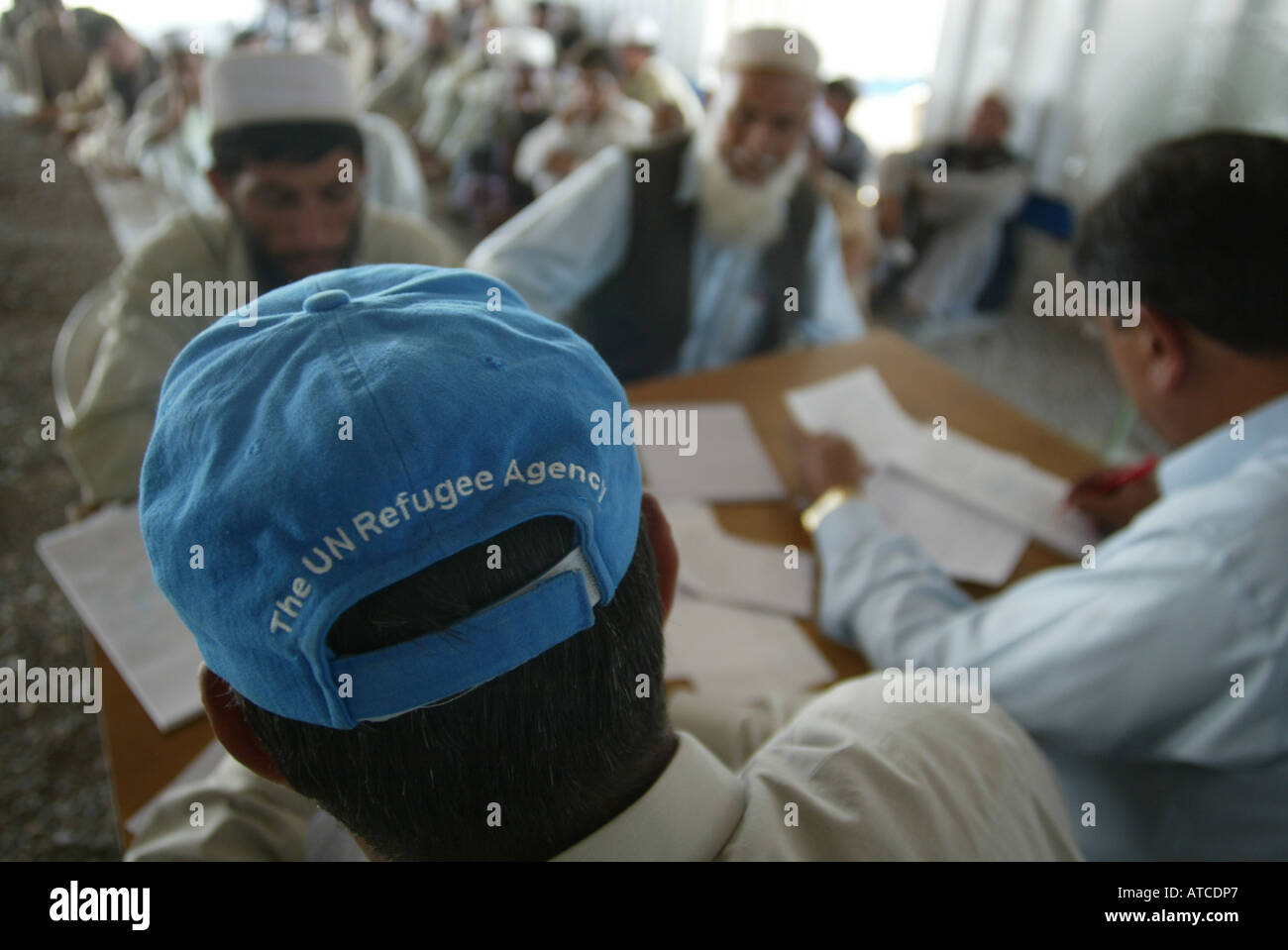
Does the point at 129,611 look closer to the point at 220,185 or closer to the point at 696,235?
the point at 220,185

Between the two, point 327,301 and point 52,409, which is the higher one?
point 327,301

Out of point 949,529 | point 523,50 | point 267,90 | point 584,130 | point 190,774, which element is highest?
point 523,50

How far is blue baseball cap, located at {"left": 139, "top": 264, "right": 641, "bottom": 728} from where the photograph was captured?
1.26 feet

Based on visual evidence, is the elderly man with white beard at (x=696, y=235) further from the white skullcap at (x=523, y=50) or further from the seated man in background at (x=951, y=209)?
the white skullcap at (x=523, y=50)

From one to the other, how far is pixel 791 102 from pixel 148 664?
174 centimetres

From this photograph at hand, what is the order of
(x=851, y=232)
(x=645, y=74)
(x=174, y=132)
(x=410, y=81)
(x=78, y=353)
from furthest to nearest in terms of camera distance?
(x=410, y=81) < (x=645, y=74) < (x=174, y=132) < (x=851, y=232) < (x=78, y=353)

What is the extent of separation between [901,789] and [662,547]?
25cm

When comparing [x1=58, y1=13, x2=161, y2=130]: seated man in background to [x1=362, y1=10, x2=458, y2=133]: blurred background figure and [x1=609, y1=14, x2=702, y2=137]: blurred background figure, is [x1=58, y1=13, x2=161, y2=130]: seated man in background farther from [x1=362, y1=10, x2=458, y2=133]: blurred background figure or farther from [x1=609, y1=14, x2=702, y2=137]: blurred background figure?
[x1=609, y1=14, x2=702, y2=137]: blurred background figure

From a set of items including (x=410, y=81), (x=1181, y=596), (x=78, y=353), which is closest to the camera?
(x=1181, y=596)

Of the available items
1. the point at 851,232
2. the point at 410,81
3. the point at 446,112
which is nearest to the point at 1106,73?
the point at 851,232

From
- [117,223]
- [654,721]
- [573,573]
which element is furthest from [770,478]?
[117,223]

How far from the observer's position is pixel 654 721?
544 millimetres

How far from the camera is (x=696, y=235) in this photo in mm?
1965
